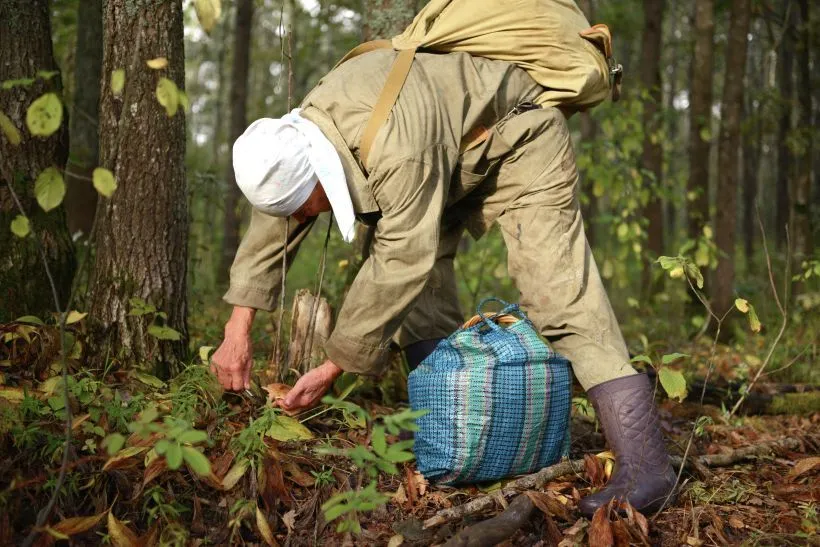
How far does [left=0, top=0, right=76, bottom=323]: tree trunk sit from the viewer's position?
3266 mm

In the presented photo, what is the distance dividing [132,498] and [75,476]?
7.8 inches

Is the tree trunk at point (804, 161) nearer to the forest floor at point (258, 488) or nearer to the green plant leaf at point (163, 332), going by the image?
the forest floor at point (258, 488)

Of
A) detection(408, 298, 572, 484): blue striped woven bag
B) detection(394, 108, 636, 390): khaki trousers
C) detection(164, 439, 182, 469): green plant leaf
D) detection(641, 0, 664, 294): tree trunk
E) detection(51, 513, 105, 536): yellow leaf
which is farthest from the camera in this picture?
detection(641, 0, 664, 294): tree trunk

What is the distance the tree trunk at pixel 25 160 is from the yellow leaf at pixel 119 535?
4.34 ft

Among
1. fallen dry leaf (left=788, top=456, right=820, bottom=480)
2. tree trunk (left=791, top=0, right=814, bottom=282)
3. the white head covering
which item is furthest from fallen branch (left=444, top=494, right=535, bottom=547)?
tree trunk (left=791, top=0, right=814, bottom=282)

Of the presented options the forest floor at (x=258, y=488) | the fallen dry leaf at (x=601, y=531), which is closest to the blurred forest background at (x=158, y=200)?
the forest floor at (x=258, y=488)

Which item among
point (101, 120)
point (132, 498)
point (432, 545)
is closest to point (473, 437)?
point (432, 545)

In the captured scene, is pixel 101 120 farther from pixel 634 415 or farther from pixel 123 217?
pixel 634 415

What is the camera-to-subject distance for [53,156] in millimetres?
3414

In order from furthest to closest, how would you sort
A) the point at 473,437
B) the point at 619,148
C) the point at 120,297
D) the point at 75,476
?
the point at 619,148
the point at 120,297
the point at 473,437
the point at 75,476

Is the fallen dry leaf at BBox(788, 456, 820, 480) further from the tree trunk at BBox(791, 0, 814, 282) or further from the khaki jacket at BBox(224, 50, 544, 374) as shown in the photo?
the tree trunk at BBox(791, 0, 814, 282)

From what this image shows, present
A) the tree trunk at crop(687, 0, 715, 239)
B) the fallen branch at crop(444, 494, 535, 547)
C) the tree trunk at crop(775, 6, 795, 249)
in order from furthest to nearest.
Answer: the tree trunk at crop(775, 6, 795, 249) → the tree trunk at crop(687, 0, 715, 239) → the fallen branch at crop(444, 494, 535, 547)

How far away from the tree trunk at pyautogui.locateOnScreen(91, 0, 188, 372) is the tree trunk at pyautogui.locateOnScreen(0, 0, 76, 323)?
283 millimetres

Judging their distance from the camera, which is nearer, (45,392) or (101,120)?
(45,392)
